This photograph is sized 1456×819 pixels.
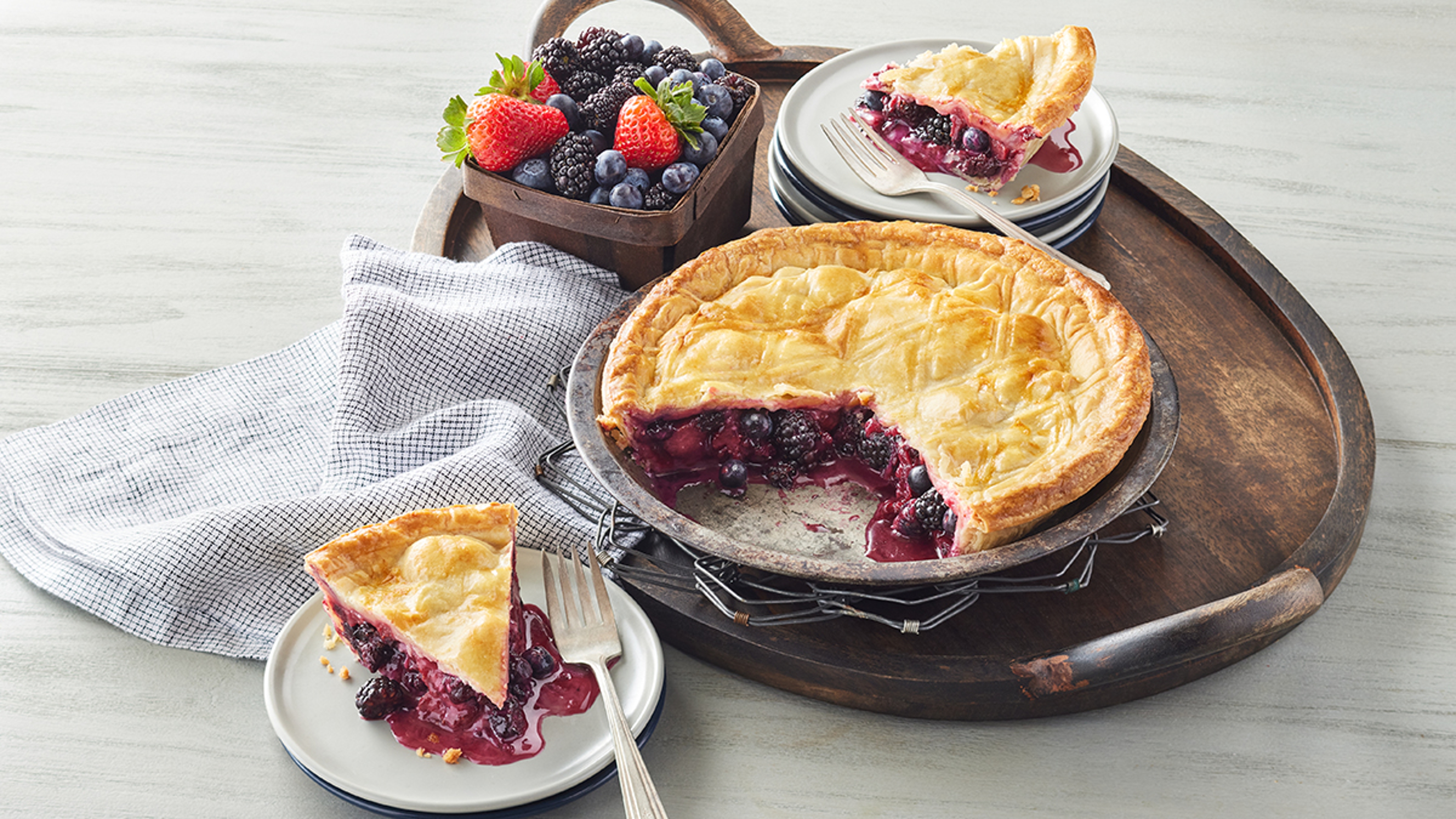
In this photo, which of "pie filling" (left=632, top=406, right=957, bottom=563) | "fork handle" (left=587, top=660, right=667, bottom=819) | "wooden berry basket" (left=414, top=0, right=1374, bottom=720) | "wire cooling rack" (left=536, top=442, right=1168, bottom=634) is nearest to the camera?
"fork handle" (left=587, top=660, right=667, bottom=819)

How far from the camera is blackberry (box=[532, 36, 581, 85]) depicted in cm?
449

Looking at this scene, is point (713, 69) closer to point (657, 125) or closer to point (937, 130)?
point (657, 125)

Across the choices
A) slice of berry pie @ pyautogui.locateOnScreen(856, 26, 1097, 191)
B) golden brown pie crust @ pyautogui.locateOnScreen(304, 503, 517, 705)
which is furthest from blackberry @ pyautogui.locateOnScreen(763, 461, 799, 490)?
slice of berry pie @ pyautogui.locateOnScreen(856, 26, 1097, 191)

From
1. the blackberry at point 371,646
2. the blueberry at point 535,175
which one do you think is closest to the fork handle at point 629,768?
the blackberry at point 371,646

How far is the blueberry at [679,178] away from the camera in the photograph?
4.17 metres

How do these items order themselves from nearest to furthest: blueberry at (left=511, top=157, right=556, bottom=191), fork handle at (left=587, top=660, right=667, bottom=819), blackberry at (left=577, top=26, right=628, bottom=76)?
fork handle at (left=587, top=660, right=667, bottom=819)
blueberry at (left=511, top=157, right=556, bottom=191)
blackberry at (left=577, top=26, right=628, bottom=76)

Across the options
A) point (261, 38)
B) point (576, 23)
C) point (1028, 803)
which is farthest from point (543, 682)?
point (261, 38)

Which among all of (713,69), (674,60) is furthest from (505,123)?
(713,69)

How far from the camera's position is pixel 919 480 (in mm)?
3664

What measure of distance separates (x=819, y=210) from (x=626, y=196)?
854 millimetres

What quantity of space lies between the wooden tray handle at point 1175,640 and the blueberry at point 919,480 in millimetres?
588

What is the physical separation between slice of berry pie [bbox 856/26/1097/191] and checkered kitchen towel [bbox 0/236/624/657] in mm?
1302

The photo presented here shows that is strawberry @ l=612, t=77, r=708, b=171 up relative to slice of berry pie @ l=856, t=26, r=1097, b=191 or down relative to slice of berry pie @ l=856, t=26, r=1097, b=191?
up

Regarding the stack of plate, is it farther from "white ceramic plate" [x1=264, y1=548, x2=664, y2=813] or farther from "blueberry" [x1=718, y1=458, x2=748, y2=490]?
"white ceramic plate" [x1=264, y1=548, x2=664, y2=813]
